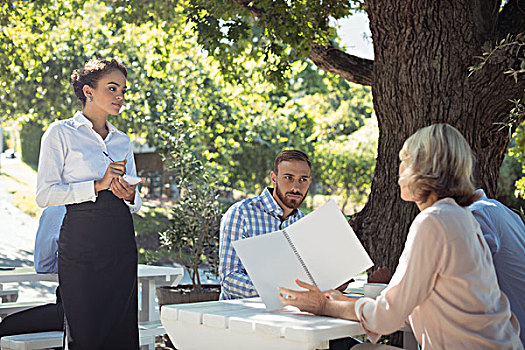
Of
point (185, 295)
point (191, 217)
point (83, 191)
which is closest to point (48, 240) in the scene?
point (83, 191)

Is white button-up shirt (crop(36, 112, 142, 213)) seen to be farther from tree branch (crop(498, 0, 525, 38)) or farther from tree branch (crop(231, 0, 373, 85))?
tree branch (crop(498, 0, 525, 38))

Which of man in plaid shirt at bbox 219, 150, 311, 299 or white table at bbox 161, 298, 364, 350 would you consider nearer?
white table at bbox 161, 298, 364, 350

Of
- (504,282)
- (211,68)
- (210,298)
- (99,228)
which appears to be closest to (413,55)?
(504,282)

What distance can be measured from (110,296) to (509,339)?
1895 millimetres

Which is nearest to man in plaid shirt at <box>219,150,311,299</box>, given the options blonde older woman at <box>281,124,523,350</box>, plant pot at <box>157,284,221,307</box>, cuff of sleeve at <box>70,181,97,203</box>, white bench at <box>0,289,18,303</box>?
cuff of sleeve at <box>70,181,97,203</box>

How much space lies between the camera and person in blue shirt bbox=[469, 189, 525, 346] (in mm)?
2582

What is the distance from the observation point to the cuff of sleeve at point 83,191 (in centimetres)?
310

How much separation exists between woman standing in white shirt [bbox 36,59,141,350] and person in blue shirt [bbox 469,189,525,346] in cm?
170

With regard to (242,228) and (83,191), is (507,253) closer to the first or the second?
(242,228)

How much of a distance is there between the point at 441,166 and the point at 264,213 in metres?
1.53

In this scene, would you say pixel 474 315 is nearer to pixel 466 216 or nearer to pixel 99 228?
pixel 466 216

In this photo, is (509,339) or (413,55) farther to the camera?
(413,55)

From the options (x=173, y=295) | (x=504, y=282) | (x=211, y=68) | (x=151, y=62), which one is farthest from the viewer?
(x=211, y=68)

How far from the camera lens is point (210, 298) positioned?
232 inches
